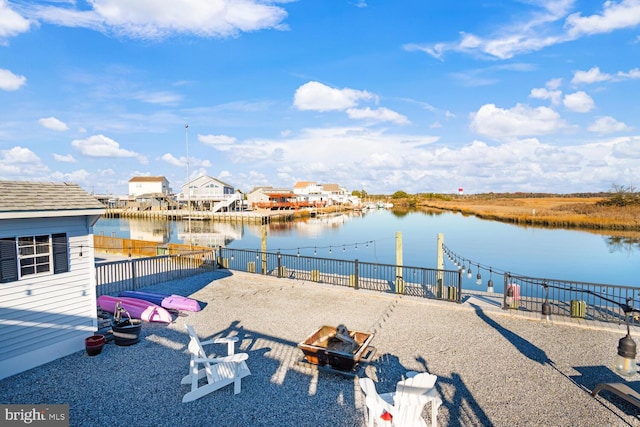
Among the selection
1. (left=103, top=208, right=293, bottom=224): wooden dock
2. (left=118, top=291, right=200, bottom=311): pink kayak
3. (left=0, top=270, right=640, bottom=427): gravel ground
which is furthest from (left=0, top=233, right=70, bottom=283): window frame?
(left=103, top=208, right=293, bottom=224): wooden dock

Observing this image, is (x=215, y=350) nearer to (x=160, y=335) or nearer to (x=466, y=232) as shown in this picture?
(x=160, y=335)

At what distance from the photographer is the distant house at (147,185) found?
102625 millimetres

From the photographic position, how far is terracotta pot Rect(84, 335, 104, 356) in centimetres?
792

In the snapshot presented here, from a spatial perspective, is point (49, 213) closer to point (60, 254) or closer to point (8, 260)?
point (60, 254)

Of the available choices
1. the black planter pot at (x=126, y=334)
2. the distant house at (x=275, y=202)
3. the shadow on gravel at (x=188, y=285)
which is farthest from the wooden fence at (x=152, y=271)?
the distant house at (x=275, y=202)

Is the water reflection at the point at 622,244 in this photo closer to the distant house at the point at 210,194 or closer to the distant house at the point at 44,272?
the distant house at the point at 44,272

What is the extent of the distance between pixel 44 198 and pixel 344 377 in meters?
7.42

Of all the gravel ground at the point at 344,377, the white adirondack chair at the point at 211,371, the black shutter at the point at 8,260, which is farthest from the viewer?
the black shutter at the point at 8,260

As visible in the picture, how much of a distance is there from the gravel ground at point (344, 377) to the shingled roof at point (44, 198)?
329 centimetres

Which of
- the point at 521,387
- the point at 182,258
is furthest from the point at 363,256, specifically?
the point at 521,387

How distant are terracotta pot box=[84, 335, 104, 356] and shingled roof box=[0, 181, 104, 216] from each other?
9.25 ft

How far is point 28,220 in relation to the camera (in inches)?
296

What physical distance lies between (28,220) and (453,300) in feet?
39.2

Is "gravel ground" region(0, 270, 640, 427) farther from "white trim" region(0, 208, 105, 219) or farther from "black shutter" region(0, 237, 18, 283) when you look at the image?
"white trim" region(0, 208, 105, 219)
